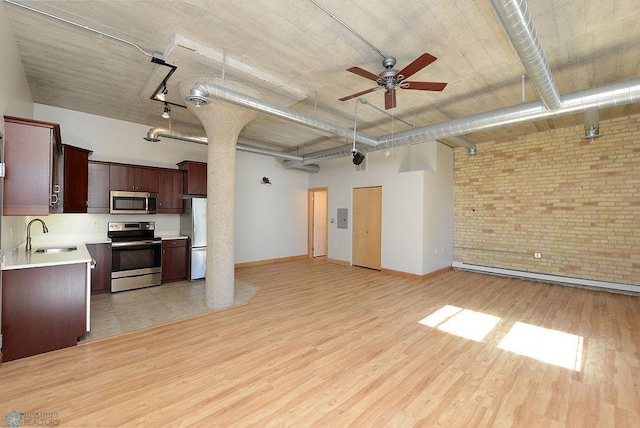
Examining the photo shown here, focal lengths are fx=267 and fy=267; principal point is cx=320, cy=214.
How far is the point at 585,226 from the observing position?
18.5 feet

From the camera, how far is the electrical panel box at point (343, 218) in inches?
311

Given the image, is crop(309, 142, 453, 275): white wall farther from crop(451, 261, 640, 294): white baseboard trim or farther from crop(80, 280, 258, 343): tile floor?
crop(80, 280, 258, 343): tile floor

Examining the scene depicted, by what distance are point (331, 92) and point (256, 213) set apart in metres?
4.49

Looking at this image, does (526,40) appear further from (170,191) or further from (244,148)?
(170,191)

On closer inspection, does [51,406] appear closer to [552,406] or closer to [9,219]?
[9,219]

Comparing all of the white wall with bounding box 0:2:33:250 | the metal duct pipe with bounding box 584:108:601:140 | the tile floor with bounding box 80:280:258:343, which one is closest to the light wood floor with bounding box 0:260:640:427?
the tile floor with bounding box 80:280:258:343

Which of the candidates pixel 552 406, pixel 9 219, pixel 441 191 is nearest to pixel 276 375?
pixel 552 406

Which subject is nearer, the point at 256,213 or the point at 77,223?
the point at 77,223

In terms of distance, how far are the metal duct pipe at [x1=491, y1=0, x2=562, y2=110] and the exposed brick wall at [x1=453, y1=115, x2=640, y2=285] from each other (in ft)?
11.8

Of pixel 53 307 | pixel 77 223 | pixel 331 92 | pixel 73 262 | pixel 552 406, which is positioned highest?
pixel 331 92

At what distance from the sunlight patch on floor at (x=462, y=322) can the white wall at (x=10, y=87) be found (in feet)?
17.1

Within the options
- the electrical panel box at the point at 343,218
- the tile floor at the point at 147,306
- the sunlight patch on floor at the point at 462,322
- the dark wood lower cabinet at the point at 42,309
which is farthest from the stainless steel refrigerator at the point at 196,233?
the sunlight patch on floor at the point at 462,322

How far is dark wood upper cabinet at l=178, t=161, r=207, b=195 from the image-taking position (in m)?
5.74

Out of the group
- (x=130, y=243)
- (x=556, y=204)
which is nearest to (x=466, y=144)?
(x=556, y=204)
